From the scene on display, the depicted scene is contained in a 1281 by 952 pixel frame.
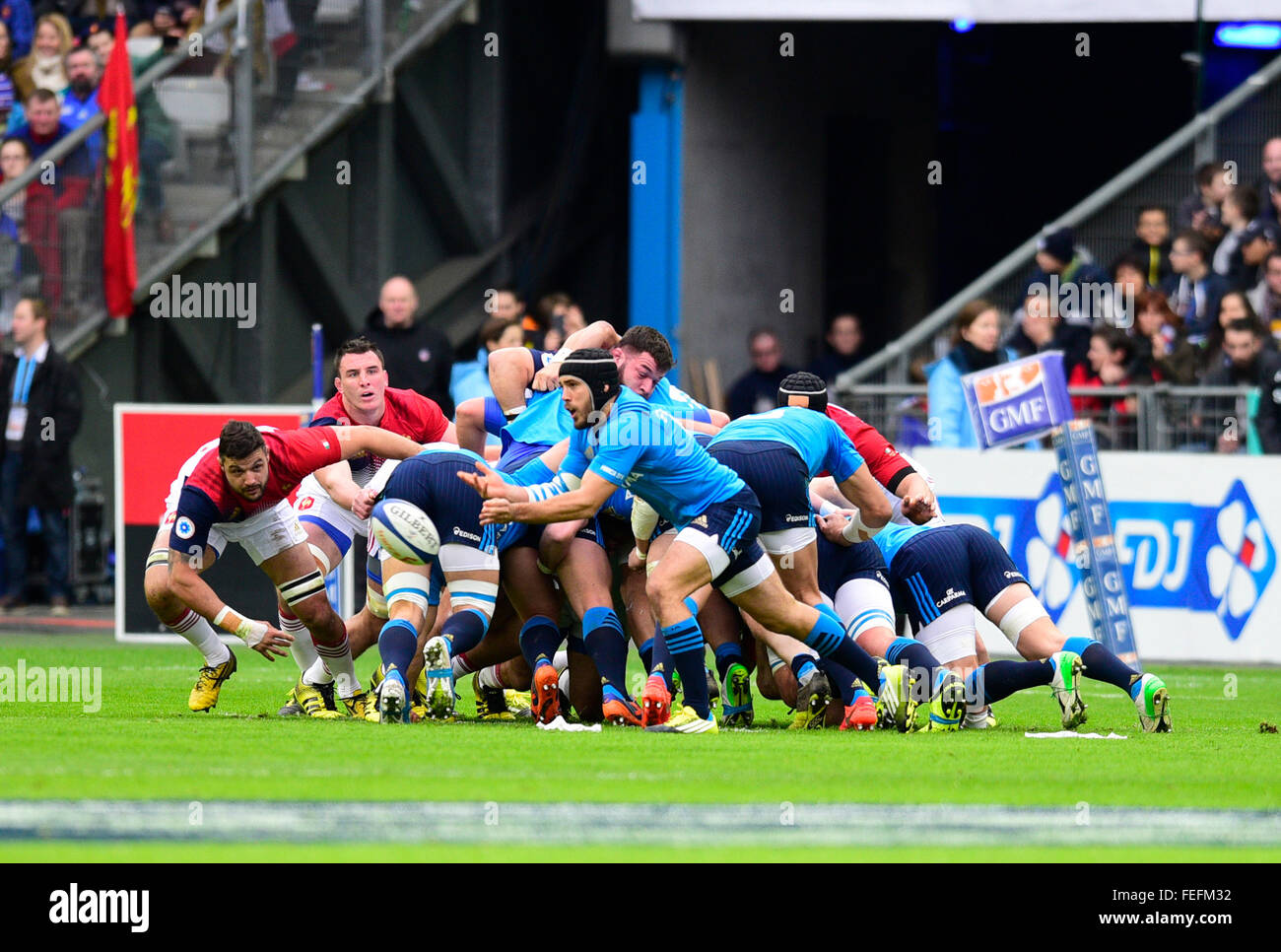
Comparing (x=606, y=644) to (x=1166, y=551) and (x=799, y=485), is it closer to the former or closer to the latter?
(x=799, y=485)

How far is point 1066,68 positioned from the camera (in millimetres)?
25938

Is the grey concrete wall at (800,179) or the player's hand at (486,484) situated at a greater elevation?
the grey concrete wall at (800,179)

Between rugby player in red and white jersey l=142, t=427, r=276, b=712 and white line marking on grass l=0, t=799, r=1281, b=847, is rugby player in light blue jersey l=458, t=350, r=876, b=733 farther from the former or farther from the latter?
white line marking on grass l=0, t=799, r=1281, b=847

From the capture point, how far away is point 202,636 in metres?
11.7

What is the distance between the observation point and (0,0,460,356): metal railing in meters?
19.5

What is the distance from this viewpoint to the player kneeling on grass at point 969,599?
36.5ft

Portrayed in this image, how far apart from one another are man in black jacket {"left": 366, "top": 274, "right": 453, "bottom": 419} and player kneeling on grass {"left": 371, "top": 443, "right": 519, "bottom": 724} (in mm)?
6870

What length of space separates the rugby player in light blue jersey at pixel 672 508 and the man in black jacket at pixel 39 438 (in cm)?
860

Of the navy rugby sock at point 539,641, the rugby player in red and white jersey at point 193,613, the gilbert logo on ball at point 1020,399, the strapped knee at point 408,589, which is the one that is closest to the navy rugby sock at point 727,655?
the navy rugby sock at point 539,641

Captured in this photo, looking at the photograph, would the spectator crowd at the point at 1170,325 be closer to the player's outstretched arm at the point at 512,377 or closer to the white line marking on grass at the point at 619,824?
the player's outstretched arm at the point at 512,377

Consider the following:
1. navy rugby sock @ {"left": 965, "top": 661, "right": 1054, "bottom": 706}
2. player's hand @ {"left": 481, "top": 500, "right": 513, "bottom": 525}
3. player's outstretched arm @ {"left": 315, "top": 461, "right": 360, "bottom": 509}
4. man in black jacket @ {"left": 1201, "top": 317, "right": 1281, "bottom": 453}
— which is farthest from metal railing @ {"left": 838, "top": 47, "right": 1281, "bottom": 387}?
player's hand @ {"left": 481, "top": 500, "right": 513, "bottom": 525}

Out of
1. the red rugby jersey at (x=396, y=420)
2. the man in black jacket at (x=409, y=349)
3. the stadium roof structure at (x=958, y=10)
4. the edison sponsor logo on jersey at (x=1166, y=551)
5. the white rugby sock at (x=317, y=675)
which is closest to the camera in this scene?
the white rugby sock at (x=317, y=675)
